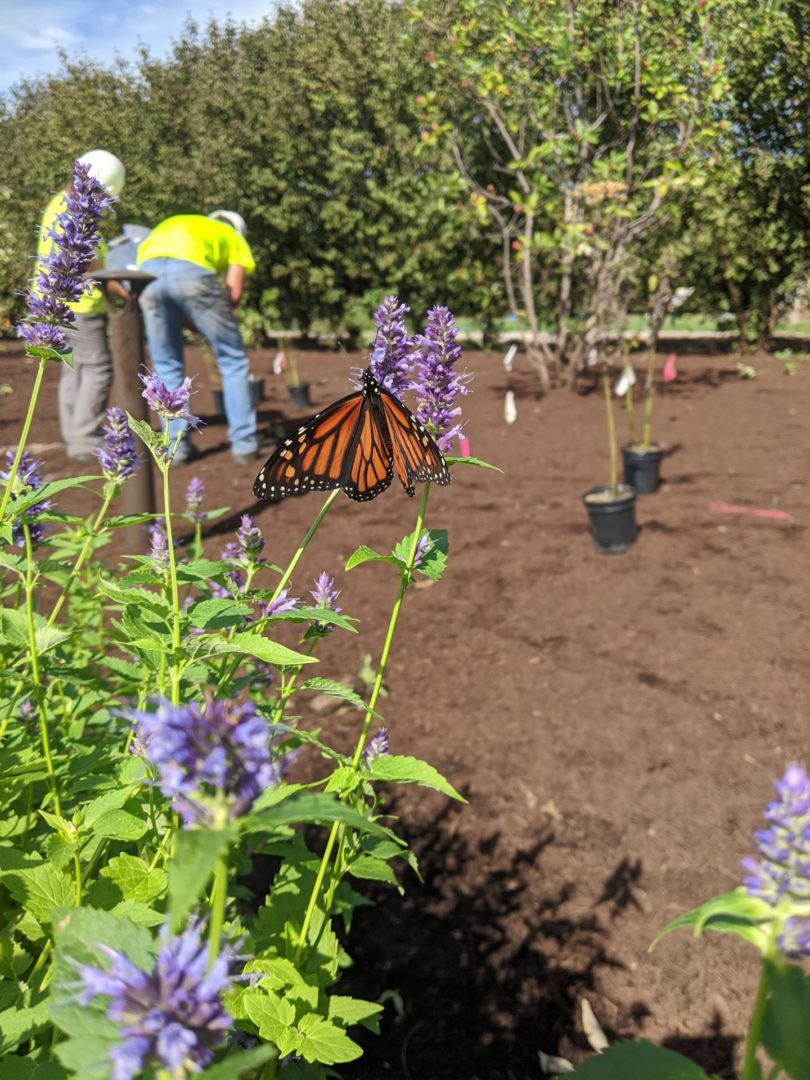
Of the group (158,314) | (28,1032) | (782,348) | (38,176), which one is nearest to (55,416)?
(158,314)

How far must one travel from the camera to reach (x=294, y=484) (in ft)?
6.10

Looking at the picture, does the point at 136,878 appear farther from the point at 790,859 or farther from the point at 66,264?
the point at 66,264

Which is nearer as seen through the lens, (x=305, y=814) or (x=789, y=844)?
(x=305, y=814)

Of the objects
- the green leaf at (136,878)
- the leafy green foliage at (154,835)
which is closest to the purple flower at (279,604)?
the leafy green foliage at (154,835)

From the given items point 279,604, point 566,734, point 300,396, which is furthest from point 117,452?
point 300,396

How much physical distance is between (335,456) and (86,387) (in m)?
5.56

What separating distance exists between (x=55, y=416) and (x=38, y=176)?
24.5 ft

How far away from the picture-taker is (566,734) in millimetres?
3426

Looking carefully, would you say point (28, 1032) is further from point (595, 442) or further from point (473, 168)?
point (473, 168)

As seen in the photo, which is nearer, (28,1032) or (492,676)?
(28,1032)

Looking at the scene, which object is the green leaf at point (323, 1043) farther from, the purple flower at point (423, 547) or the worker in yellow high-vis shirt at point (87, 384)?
the worker in yellow high-vis shirt at point (87, 384)

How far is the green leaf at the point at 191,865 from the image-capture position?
0.55 meters

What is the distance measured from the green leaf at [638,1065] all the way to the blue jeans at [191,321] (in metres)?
5.96

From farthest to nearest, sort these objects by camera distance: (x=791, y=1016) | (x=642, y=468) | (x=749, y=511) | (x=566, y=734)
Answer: (x=642, y=468) < (x=749, y=511) < (x=566, y=734) < (x=791, y=1016)
